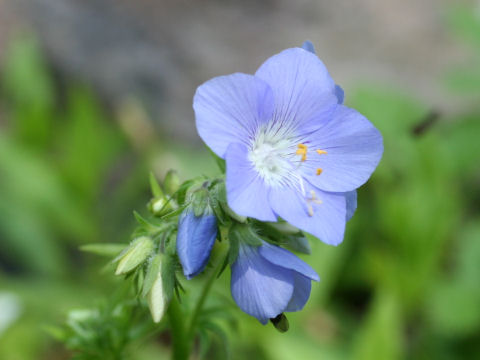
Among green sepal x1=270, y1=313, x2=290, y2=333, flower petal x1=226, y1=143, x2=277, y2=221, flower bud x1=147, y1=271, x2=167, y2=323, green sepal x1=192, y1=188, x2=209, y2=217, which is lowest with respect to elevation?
green sepal x1=270, y1=313, x2=290, y2=333

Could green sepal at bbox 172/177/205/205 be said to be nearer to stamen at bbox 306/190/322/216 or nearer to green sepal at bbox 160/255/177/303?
green sepal at bbox 160/255/177/303

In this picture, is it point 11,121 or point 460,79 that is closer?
point 460,79

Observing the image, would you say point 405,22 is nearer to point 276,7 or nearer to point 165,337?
point 276,7

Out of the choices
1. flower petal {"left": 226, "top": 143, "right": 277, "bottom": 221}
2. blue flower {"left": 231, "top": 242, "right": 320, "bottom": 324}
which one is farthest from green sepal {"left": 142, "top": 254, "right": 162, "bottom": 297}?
flower petal {"left": 226, "top": 143, "right": 277, "bottom": 221}

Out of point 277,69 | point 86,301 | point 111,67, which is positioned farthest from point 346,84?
point 277,69

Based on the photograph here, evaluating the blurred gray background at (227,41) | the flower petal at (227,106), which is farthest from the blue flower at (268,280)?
the blurred gray background at (227,41)
